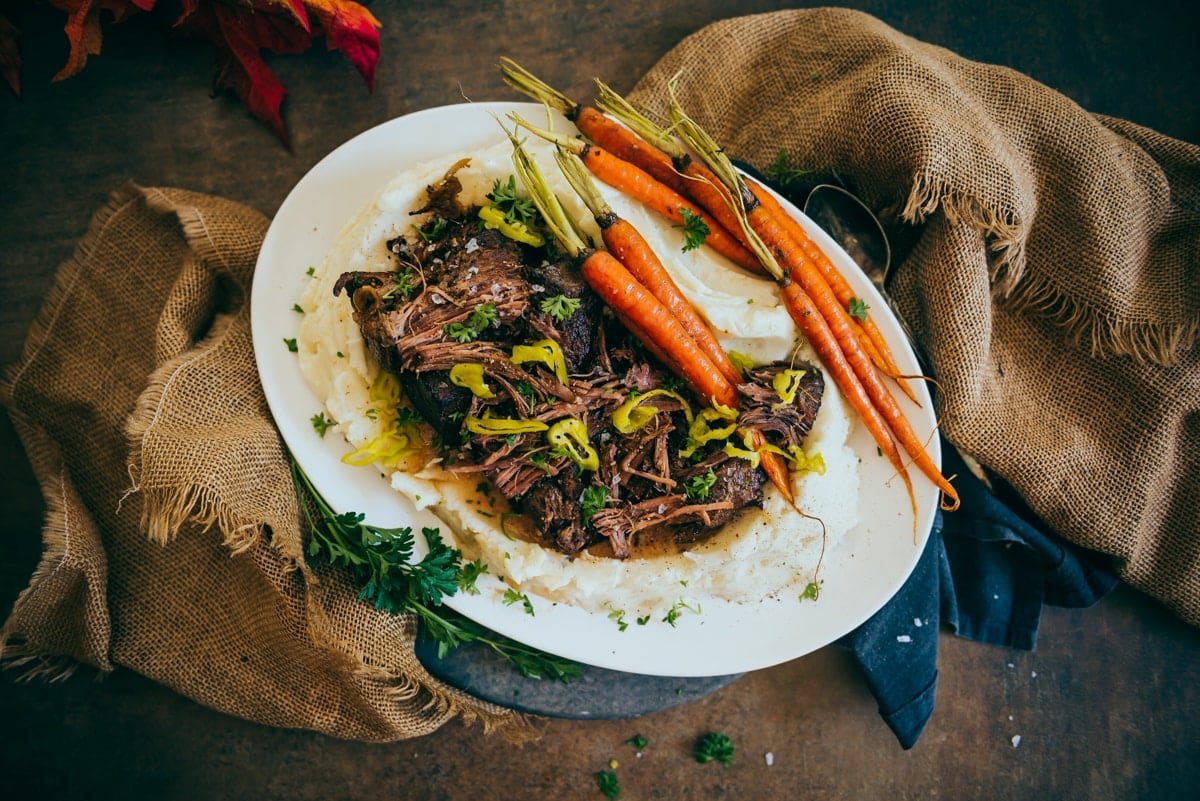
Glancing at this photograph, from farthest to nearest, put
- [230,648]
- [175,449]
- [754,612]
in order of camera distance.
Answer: [230,648], [754,612], [175,449]

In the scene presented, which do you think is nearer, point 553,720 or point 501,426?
point 501,426

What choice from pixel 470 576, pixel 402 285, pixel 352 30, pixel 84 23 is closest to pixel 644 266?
pixel 402 285

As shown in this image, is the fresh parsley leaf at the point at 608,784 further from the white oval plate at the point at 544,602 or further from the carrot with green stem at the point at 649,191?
the carrot with green stem at the point at 649,191

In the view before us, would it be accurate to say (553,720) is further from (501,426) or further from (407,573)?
(501,426)

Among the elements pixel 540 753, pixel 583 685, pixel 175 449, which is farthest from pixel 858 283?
pixel 175 449

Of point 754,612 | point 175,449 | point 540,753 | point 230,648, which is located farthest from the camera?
point 540,753

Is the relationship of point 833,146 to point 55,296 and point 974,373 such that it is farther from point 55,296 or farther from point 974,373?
point 55,296

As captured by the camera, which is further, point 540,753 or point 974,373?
point 540,753
